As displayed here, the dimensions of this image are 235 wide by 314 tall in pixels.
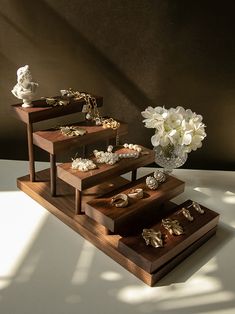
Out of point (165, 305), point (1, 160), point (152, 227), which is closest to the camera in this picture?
point (165, 305)

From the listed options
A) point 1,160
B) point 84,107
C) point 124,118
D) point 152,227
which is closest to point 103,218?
point 152,227

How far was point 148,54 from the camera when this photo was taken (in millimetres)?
1312

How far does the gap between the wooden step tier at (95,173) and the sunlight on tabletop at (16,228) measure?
6.7 inches

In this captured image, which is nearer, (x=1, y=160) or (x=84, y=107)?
(x=84, y=107)

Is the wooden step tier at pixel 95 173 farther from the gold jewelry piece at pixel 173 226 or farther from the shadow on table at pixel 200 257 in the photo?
the shadow on table at pixel 200 257

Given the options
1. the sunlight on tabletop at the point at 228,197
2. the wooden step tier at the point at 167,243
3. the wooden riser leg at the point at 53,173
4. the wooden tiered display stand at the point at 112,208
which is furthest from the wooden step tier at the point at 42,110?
the sunlight on tabletop at the point at 228,197

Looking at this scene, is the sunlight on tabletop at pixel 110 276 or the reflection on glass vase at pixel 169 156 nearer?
the sunlight on tabletop at pixel 110 276

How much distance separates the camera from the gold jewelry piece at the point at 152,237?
2.90ft

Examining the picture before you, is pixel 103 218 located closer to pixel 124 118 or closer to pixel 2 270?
pixel 2 270

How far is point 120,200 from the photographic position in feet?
3.14

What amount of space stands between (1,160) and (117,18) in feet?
2.28

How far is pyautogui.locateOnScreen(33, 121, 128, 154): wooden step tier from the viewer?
1.05 metres

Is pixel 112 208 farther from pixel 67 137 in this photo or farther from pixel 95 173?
pixel 67 137

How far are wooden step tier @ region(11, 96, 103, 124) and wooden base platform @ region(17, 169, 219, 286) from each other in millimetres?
225
